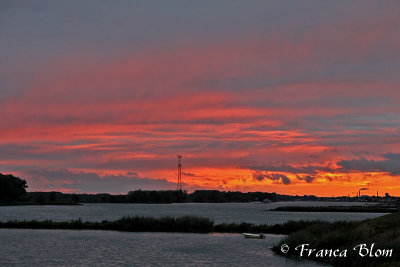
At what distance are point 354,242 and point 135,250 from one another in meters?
24.1

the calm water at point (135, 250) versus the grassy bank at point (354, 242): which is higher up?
the grassy bank at point (354, 242)

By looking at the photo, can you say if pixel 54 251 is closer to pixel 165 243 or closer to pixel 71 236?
pixel 165 243

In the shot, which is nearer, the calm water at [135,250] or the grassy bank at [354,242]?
the grassy bank at [354,242]

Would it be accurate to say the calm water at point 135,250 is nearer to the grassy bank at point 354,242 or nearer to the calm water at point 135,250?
the calm water at point 135,250

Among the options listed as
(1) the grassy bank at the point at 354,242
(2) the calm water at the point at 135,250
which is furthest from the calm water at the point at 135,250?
(1) the grassy bank at the point at 354,242

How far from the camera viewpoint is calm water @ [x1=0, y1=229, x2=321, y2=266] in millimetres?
45094

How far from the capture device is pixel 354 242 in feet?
134

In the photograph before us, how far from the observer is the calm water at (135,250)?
45.1 meters

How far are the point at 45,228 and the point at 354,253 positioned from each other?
60.5 meters

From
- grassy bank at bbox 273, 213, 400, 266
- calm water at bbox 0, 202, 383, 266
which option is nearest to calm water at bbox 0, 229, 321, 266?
calm water at bbox 0, 202, 383, 266

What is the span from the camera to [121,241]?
63094mm

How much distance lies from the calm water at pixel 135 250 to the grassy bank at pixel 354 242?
6.98ft

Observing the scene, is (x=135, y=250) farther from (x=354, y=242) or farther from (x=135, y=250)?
(x=354, y=242)

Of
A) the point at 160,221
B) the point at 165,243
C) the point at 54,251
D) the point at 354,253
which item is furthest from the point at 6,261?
the point at 160,221
